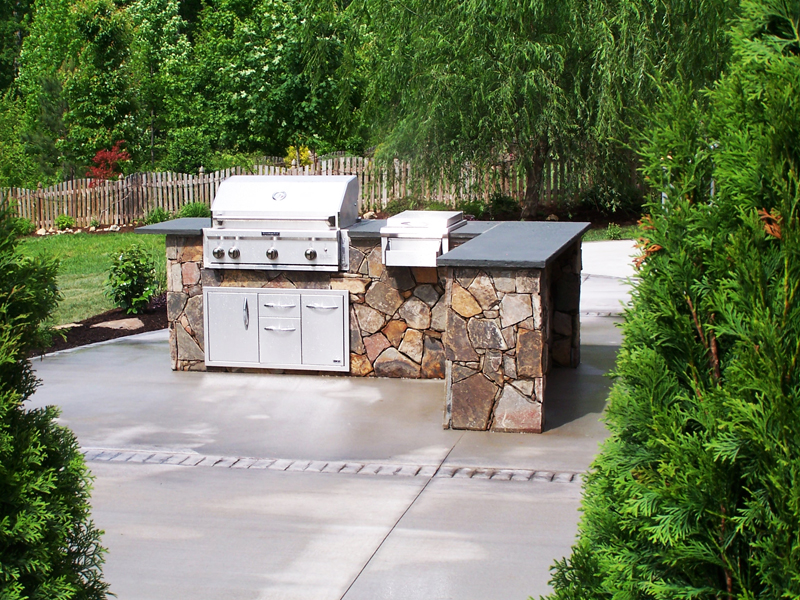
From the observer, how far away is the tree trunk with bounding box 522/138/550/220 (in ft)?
63.2

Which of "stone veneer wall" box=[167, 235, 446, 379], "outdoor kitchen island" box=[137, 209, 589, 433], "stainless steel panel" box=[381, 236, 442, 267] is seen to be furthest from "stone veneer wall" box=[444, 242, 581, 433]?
"stone veneer wall" box=[167, 235, 446, 379]

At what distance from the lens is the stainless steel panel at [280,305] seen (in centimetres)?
819

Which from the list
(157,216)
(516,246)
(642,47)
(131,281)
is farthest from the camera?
(157,216)

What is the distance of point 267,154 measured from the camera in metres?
25.9

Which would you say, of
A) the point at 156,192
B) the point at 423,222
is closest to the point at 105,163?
the point at 156,192

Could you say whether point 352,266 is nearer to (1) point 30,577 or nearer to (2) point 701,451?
(1) point 30,577

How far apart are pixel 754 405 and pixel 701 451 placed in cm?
20

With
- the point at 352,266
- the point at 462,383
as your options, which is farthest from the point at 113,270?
the point at 462,383

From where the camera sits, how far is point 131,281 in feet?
36.7

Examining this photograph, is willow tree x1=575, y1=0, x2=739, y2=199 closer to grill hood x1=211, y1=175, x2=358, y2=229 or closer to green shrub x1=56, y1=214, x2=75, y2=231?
grill hood x1=211, y1=175, x2=358, y2=229

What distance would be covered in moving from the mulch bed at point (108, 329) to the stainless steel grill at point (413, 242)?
404cm


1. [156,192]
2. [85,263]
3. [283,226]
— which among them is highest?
[156,192]

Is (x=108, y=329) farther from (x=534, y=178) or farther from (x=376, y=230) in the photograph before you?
(x=534, y=178)

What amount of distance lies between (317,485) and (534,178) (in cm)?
1489
